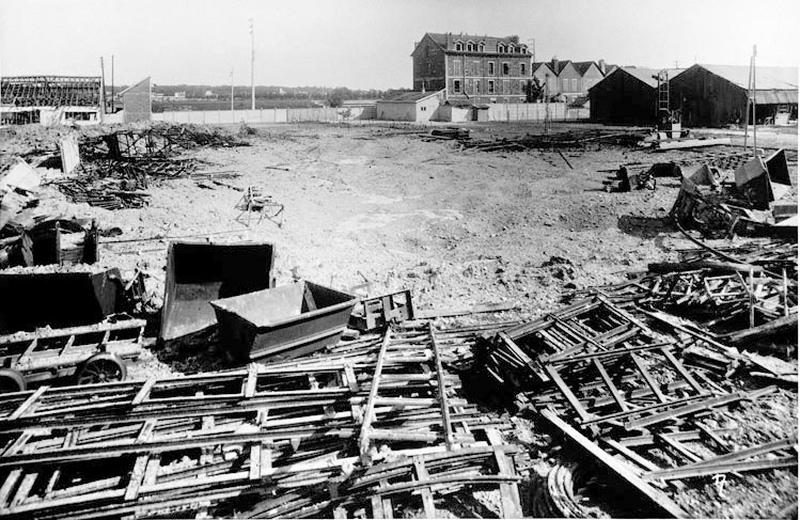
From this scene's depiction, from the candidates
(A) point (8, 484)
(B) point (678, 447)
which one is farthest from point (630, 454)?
(A) point (8, 484)

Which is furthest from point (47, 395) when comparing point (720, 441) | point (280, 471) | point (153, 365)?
point (720, 441)

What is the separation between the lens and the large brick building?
63.3 metres

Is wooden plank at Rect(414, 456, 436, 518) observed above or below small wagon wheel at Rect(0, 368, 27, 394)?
below

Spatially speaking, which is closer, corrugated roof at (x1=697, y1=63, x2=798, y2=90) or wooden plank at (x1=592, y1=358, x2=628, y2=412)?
wooden plank at (x1=592, y1=358, x2=628, y2=412)

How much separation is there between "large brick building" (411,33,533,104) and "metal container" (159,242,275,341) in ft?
180

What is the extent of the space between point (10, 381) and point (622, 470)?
6464 millimetres

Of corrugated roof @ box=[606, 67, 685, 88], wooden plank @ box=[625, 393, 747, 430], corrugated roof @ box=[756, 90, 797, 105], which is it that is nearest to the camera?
wooden plank @ box=[625, 393, 747, 430]

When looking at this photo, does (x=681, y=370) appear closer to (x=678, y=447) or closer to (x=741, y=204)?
(x=678, y=447)

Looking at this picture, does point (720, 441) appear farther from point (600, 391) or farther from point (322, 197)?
point (322, 197)

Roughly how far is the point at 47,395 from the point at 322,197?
42.8 feet

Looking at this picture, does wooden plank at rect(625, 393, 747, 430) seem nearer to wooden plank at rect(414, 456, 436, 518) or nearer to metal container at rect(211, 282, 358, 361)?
wooden plank at rect(414, 456, 436, 518)

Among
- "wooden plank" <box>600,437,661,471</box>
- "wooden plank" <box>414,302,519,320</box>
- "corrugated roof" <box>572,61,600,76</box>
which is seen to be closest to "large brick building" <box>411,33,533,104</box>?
"corrugated roof" <box>572,61,600,76</box>

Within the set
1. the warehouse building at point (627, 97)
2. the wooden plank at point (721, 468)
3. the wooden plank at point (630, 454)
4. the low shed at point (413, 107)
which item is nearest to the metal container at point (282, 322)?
the wooden plank at point (630, 454)

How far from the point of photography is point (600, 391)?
6.48 meters
